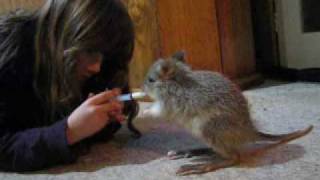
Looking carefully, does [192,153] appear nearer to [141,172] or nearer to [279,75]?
[141,172]

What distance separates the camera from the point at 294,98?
5.91 ft

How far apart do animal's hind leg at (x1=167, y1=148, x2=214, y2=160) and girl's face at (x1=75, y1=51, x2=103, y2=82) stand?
29 cm

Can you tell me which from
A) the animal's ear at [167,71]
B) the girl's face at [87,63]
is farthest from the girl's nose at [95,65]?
the animal's ear at [167,71]

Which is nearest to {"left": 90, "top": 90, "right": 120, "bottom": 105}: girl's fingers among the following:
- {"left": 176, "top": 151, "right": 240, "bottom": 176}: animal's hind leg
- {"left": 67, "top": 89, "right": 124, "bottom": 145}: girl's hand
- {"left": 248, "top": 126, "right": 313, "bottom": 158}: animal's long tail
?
{"left": 67, "top": 89, "right": 124, "bottom": 145}: girl's hand

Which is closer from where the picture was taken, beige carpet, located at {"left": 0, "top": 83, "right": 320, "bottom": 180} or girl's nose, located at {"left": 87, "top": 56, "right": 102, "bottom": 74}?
beige carpet, located at {"left": 0, "top": 83, "right": 320, "bottom": 180}

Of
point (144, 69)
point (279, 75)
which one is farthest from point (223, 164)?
point (279, 75)

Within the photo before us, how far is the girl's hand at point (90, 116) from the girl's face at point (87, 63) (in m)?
0.08

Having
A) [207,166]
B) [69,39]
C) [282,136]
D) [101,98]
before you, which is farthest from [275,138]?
[69,39]

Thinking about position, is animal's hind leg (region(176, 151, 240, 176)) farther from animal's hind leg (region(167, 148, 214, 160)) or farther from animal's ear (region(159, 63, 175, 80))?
animal's ear (region(159, 63, 175, 80))

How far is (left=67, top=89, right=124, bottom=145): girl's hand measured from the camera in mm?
1185

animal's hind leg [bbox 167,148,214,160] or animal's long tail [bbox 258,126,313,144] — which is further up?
animal's long tail [bbox 258,126,313,144]

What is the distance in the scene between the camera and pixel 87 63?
48.3 inches

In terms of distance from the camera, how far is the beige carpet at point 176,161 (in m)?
1.10

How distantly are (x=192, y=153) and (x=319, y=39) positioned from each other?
1.26 meters
